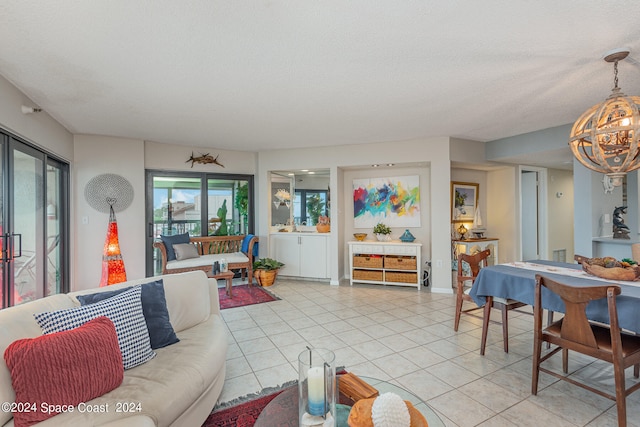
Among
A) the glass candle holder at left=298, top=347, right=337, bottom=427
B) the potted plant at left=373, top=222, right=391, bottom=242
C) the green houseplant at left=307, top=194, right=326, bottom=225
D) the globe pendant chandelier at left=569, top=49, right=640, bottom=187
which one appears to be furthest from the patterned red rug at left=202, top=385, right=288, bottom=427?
the green houseplant at left=307, top=194, right=326, bottom=225

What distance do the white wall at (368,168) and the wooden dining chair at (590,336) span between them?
259 cm

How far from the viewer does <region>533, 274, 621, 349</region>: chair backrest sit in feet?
5.55

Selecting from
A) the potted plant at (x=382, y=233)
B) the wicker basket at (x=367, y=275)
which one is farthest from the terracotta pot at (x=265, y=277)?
the potted plant at (x=382, y=233)

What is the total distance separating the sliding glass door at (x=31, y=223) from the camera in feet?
8.71

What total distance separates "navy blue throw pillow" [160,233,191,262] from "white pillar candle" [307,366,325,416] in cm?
428

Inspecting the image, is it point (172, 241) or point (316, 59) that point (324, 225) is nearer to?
point (172, 241)

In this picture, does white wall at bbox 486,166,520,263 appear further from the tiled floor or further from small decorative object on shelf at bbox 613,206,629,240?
the tiled floor

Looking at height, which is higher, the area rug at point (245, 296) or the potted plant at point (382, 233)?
the potted plant at point (382, 233)

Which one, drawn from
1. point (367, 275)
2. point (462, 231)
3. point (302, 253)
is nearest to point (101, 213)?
point (302, 253)

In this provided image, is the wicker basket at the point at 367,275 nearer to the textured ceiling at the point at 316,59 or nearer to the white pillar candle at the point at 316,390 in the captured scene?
the textured ceiling at the point at 316,59

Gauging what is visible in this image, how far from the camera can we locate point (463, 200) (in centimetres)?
538

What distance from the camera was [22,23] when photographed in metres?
1.80

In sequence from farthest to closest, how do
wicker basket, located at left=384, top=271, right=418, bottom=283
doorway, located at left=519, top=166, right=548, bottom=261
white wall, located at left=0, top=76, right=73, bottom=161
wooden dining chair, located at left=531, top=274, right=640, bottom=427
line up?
doorway, located at left=519, top=166, right=548, bottom=261, wicker basket, located at left=384, top=271, right=418, bottom=283, white wall, located at left=0, top=76, right=73, bottom=161, wooden dining chair, located at left=531, top=274, right=640, bottom=427

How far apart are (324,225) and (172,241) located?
8.52 feet
